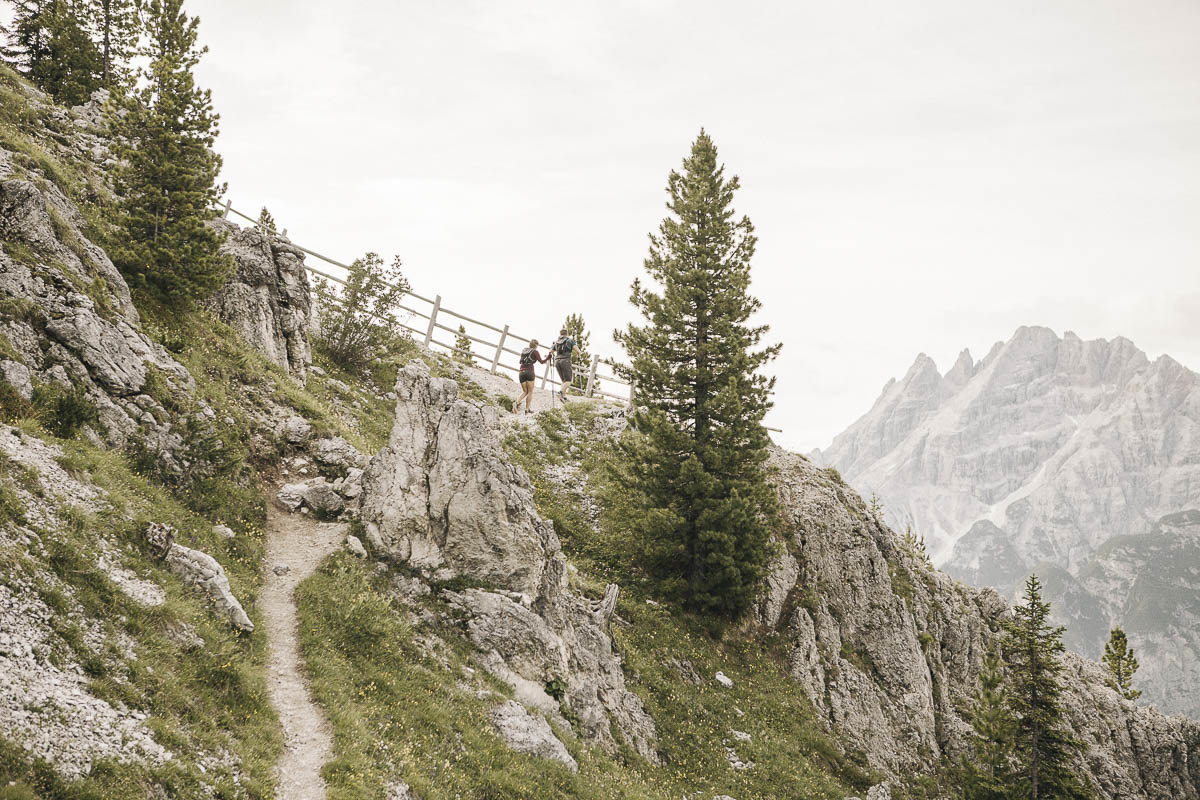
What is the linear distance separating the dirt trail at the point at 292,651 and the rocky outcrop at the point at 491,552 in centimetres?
155

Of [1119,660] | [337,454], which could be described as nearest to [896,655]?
[337,454]

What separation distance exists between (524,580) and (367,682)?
521cm

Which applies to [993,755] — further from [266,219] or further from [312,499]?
[266,219]

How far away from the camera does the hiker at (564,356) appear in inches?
1341

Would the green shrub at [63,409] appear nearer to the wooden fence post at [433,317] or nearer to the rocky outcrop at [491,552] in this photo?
the rocky outcrop at [491,552]

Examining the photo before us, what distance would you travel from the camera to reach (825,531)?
28734mm

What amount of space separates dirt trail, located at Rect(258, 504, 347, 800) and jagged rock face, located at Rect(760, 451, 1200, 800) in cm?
1718

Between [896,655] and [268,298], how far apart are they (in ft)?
97.4

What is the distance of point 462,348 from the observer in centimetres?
3697

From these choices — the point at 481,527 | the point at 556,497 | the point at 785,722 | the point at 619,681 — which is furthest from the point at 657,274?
the point at 785,722

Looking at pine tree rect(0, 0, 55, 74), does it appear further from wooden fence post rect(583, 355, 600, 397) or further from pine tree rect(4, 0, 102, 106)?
wooden fence post rect(583, 355, 600, 397)

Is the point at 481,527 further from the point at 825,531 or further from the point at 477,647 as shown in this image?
the point at 825,531

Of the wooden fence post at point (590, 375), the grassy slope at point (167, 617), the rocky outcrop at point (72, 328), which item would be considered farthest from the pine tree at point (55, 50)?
the wooden fence post at point (590, 375)

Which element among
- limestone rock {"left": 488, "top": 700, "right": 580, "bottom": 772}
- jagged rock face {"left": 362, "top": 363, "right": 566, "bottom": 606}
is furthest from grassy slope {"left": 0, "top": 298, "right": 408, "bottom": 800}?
limestone rock {"left": 488, "top": 700, "right": 580, "bottom": 772}
